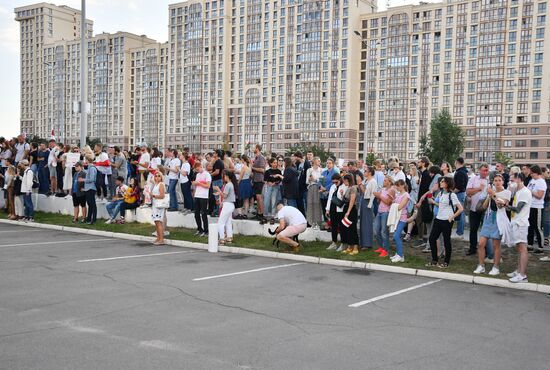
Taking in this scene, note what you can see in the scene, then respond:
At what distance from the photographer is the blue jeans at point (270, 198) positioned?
1582 centimetres

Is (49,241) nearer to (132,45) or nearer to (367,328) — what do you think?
(367,328)

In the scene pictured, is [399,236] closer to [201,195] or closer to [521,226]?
[521,226]

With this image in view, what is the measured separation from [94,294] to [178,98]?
14243 cm

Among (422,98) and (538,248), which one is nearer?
(538,248)

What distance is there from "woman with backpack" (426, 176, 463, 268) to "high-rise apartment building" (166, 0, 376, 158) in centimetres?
11146

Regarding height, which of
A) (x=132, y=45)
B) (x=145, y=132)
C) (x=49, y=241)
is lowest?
(x=49, y=241)

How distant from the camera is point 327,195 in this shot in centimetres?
1509

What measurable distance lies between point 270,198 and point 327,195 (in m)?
1.87

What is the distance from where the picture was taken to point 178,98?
14625 centimetres

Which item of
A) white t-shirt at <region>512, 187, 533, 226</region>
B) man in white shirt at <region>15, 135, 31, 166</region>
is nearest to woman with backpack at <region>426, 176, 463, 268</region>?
white t-shirt at <region>512, 187, 533, 226</region>

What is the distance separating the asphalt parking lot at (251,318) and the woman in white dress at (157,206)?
9.58 feet

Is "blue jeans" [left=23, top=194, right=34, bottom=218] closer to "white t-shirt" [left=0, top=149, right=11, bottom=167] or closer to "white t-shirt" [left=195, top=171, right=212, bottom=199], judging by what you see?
"white t-shirt" [left=0, top=149, right=11, bottom=167]

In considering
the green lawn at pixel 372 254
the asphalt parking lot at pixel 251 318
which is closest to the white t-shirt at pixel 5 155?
the green lawn at pixel 372 254

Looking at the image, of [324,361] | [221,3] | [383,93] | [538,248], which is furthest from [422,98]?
[324,361]
